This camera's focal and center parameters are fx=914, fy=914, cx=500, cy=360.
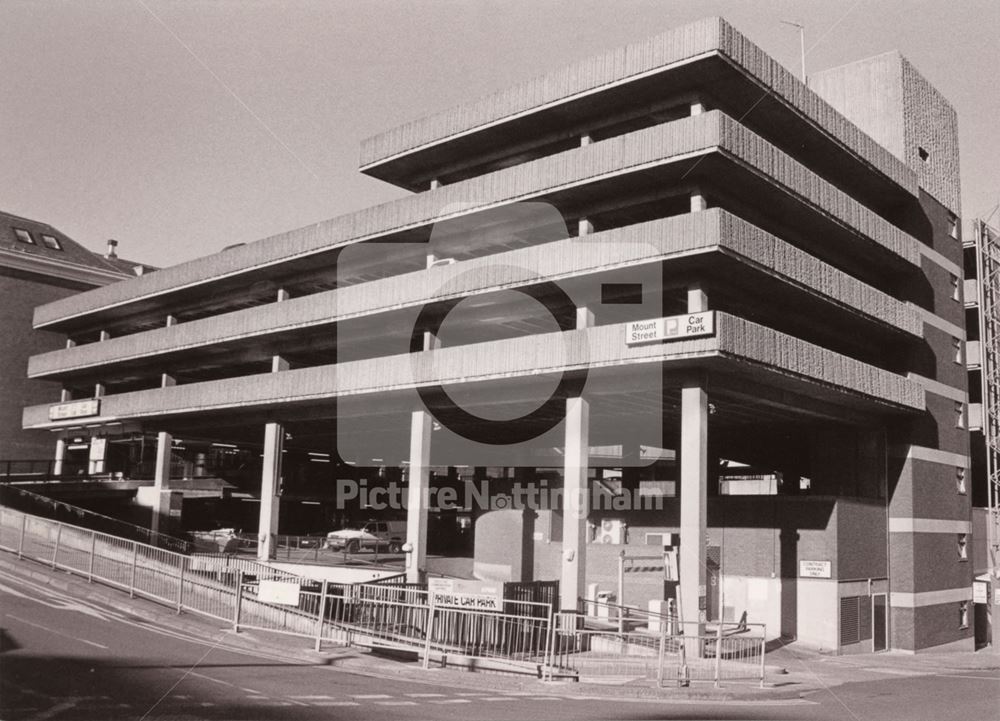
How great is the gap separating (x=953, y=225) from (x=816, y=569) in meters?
19.8

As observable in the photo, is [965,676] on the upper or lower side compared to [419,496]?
lower

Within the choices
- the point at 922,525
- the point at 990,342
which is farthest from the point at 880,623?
the point at 990,342

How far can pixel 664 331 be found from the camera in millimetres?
26516

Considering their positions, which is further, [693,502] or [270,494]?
[270,494]

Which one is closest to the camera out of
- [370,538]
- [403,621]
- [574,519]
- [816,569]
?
[403,621]

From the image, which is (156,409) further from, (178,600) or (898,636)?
(898,636)

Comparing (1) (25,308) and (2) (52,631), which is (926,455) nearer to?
(2) (52,631)

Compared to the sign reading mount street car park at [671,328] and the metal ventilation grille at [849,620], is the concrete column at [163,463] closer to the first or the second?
the sign reading mount street car park at [671,328]

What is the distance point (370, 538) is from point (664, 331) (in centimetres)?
2429

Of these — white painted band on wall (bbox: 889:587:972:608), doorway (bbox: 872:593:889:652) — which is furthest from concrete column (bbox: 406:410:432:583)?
white painted band on wall (bbox: 889:587:972:608)

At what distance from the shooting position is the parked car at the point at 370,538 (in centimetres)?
4278

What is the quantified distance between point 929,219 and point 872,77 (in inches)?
263

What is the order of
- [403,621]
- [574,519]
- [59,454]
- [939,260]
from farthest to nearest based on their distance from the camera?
[59,454] < [939,260] < [574,519] < [403,621]

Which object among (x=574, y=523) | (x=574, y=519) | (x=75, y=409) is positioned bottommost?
(x=574, y=523)
